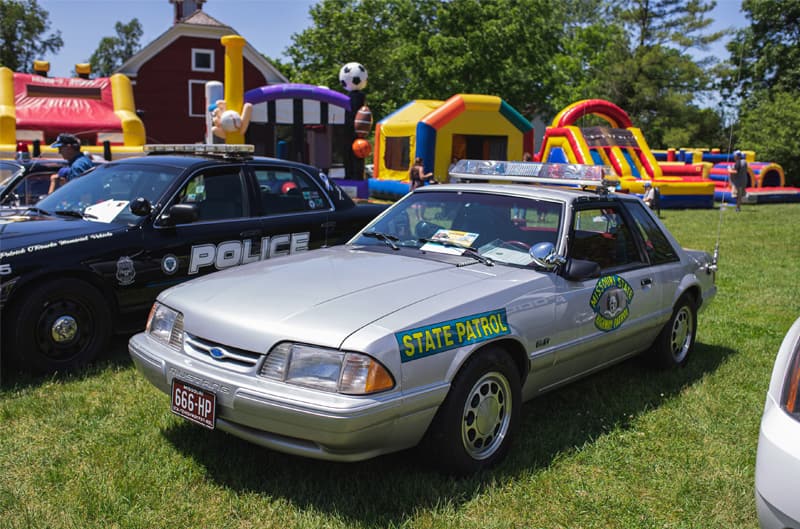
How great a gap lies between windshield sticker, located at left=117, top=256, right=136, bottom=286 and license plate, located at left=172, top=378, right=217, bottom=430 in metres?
2.13

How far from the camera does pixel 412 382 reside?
10.3 feet

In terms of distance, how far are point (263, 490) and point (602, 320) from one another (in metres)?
2.28

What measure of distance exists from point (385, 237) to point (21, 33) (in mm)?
54396

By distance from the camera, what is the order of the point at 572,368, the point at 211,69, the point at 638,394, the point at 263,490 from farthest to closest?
1. the point at 211,69
2. the point at 638,394
3. the point at 572,368
4. the point at 263,490

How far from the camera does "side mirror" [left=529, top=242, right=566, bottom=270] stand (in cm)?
398

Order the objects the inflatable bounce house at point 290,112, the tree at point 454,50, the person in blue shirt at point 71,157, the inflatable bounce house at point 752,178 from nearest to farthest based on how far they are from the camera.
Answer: the person in blue shirt at point 71,157 < the inflatable bounce house at point 290,112 < the inflatable bounce house at point 752,178 < the tree at point 454,50

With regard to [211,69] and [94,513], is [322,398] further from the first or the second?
[211,69]

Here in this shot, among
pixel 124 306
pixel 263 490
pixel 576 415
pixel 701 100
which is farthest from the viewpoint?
pixel 701 100

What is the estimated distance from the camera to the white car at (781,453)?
234cm

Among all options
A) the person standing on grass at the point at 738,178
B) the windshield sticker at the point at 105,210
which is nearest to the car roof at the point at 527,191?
the windshield sticker at the point at 105,210

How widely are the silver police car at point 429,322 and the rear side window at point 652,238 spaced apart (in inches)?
0.6

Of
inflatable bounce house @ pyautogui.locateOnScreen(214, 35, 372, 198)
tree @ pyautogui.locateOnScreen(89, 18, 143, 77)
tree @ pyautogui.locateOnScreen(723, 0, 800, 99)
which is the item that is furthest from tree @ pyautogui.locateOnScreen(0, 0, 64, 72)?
tree @ pyautogui.locateOnScreen(723, 0, 800, 99)

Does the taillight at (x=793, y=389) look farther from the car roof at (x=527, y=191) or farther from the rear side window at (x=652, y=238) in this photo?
the rear side window at (x=652, y=238)

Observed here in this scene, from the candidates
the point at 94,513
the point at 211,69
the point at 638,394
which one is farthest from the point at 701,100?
the point at 94,513
